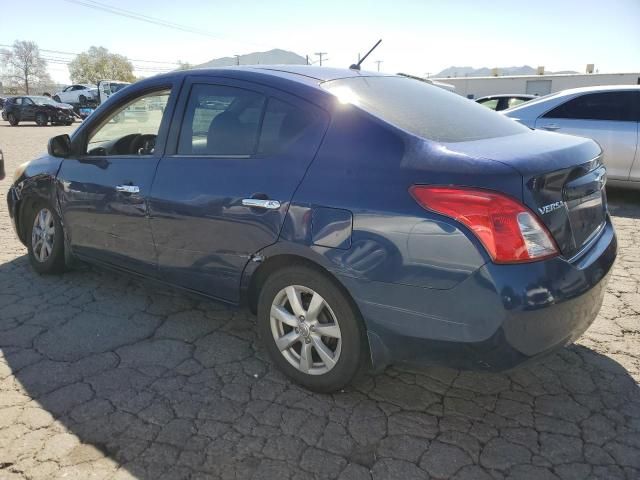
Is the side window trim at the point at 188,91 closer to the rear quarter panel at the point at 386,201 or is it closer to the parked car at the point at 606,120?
the rear quarter panel at the point at 386,201

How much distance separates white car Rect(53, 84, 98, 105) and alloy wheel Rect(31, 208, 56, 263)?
33.4m

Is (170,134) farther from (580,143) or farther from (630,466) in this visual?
(630,466)

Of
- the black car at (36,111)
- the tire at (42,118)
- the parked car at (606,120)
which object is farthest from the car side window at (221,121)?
the tire at (42,118)

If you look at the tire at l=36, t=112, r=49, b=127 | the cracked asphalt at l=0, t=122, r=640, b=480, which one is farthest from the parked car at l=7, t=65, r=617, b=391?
the tire at l=36, t=112, r=49, b=127

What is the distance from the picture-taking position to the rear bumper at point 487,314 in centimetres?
203

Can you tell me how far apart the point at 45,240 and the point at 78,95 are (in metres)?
35.3

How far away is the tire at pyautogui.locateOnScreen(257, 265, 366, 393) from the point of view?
2.45 metres

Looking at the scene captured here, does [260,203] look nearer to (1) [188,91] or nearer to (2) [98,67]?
(1) [188,91]

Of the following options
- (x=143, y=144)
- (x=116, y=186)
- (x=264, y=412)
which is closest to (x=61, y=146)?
(x=143, y=144)

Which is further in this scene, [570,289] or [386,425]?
[386,425]

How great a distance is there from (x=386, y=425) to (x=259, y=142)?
1573 mm

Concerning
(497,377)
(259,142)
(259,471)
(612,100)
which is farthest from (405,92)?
(612,100)

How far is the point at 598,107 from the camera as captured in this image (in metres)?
6.78

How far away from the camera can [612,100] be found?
668cm
